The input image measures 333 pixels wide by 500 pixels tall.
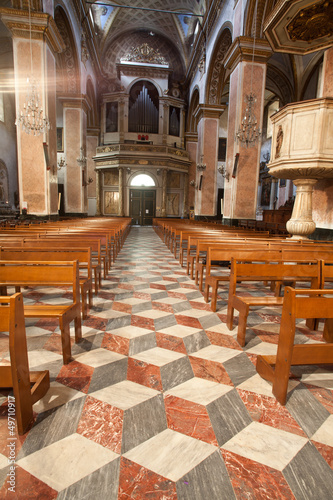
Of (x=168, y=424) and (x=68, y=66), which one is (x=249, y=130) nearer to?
(x=168, y=424)

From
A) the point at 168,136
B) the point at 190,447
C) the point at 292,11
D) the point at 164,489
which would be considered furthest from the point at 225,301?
the point at 168,136

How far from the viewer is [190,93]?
19859 millimetres

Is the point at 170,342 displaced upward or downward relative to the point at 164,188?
downward

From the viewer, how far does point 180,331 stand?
2791 millimetres

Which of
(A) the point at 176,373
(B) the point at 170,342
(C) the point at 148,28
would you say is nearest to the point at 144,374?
(A) the point at 176,373

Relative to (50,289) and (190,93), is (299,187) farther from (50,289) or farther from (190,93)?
(190,93)

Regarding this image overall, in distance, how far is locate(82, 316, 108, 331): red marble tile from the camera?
2824 mm

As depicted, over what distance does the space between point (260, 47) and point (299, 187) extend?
6.20m

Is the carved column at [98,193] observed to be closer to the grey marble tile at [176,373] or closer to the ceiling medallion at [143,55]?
the ceiling medallion at [143,55]

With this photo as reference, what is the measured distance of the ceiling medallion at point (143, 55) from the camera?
20.4 metres

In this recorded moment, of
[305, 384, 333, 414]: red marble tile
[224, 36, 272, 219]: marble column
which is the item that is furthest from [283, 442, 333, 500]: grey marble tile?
[224, 36, 272, 219]: marble column

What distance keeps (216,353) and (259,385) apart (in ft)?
1.60

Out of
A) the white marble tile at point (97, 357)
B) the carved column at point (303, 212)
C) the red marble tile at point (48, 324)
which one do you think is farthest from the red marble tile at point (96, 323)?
the carved column at point (303, 212)

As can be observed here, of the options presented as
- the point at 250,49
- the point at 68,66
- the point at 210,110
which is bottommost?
the point at 250,49
